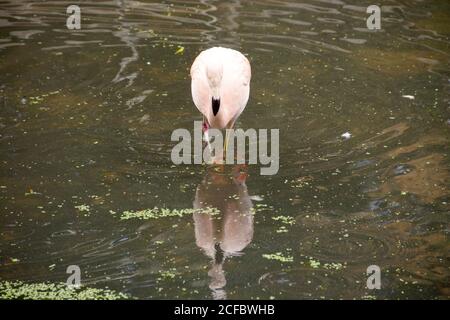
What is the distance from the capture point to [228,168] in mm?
6152

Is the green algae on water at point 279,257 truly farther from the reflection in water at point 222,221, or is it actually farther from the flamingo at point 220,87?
the flamingo at point 220,87

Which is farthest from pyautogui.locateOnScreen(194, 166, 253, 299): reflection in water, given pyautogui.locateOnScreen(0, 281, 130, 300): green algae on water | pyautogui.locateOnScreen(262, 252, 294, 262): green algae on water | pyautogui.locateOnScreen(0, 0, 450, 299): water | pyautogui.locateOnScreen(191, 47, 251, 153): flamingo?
pyautogui.locateOnScreen(0, 281, 130, 300): green algae on water

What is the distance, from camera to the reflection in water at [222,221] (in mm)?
4980

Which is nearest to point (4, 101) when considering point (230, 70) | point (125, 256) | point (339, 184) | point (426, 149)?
point (230, 70)

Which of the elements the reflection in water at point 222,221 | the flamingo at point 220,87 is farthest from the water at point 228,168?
the flamingo at point 220,87

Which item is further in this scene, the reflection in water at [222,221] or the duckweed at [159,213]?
the duckweed at [159,213]

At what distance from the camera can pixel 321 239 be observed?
17.1 feet

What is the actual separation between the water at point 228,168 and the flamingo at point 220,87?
1.36 ft

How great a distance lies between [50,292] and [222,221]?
4.56 feet

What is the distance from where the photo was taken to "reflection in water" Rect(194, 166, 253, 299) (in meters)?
4.98

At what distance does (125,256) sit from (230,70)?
1955mm

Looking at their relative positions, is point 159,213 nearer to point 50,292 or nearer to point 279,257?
point 279,257

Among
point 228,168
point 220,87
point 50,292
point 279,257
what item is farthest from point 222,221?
point 50,292

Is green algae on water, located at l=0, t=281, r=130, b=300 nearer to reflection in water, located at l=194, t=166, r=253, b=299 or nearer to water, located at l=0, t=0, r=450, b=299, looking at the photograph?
water, located at l=0, t=0, r=450, b=299
